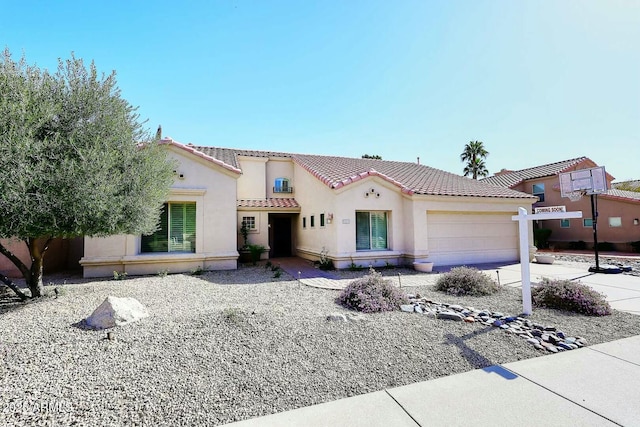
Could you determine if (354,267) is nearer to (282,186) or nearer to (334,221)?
(334,221)

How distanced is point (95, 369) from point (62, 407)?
2.30 ft

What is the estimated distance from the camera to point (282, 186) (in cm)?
1994

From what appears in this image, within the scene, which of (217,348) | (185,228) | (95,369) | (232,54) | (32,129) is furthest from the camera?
(185,228)

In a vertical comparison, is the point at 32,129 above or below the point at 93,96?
below

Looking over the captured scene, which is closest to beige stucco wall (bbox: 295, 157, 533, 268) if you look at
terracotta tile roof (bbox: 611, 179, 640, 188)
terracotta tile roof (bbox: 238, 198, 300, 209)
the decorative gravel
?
terracotta tile roof (bbox: 238, 198, 300, 209)

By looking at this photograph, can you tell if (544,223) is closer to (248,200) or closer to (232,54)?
(248,200)

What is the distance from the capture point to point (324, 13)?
10.2 meters

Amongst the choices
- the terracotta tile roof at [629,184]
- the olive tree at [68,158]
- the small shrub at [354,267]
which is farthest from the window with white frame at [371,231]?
the terracotta tile roof at [629,184]

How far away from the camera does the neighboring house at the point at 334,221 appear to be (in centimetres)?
1223

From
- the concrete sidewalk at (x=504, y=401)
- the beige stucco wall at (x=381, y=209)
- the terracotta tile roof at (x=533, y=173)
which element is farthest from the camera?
the terracotta tile roof at (x=533, y=173)

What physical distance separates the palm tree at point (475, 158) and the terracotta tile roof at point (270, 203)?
2946cm

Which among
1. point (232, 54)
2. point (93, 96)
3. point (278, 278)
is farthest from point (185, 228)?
point (232, 54)

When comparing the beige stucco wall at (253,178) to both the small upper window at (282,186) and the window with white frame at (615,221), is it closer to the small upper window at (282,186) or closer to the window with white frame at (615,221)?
the small upper window at (282,186)

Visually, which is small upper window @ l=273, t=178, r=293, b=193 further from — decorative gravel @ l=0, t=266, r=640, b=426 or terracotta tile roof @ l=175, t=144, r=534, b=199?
decorative gravel @ l=0, t=266, r=640, b=426
